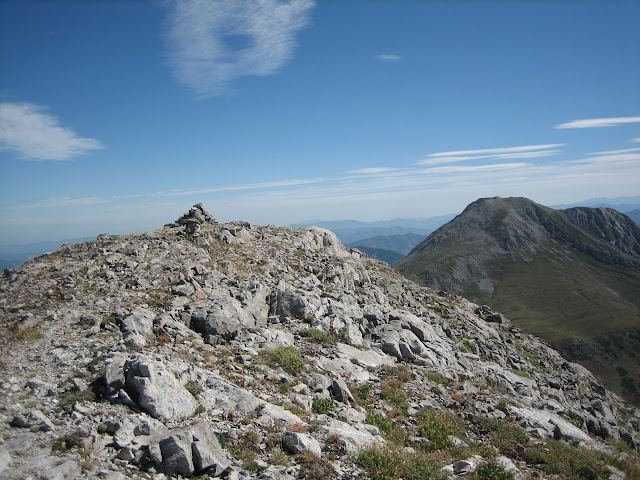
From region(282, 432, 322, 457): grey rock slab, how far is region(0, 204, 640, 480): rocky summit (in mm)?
41

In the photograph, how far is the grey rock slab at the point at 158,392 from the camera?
37.9ft

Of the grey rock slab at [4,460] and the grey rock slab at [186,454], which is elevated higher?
the grey rock slab at [4,460]

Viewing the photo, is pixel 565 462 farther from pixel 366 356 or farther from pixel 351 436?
pixel 366 356

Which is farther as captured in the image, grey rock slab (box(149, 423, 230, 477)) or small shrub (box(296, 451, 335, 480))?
small shrub (box(296, 451, 335, 480))

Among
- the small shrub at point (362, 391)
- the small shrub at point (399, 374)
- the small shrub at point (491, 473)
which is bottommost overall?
the small shrub at point (399, 374)

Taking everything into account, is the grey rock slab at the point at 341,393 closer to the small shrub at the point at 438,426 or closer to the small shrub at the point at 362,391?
the small shrub at the point at 362,391

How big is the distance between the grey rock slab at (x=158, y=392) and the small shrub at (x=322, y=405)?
4.78 m

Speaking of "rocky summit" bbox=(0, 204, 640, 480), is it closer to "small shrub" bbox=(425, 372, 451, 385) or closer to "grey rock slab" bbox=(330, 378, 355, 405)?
"grey rock slab" bbox=(330, 378, 355, 405)

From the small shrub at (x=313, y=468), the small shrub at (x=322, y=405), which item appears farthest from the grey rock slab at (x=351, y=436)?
the small shrub at (x=313, y=468)

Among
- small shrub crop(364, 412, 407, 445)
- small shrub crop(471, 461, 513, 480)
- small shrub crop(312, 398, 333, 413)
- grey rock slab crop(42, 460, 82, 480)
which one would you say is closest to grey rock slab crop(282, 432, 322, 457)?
small shrub crop(312, 398, 333, 413)

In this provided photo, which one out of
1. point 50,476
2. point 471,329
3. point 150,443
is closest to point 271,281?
point 150,443

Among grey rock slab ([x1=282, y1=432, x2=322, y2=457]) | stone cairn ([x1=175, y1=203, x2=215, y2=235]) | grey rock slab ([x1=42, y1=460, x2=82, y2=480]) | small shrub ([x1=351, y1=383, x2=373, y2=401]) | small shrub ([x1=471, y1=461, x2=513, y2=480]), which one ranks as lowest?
small shrub ([x1=471, y1=461, x2=513, y2=480])

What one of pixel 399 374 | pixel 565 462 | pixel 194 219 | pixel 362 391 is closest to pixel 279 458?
pixel 362 391

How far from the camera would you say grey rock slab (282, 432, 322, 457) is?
11.2 m
